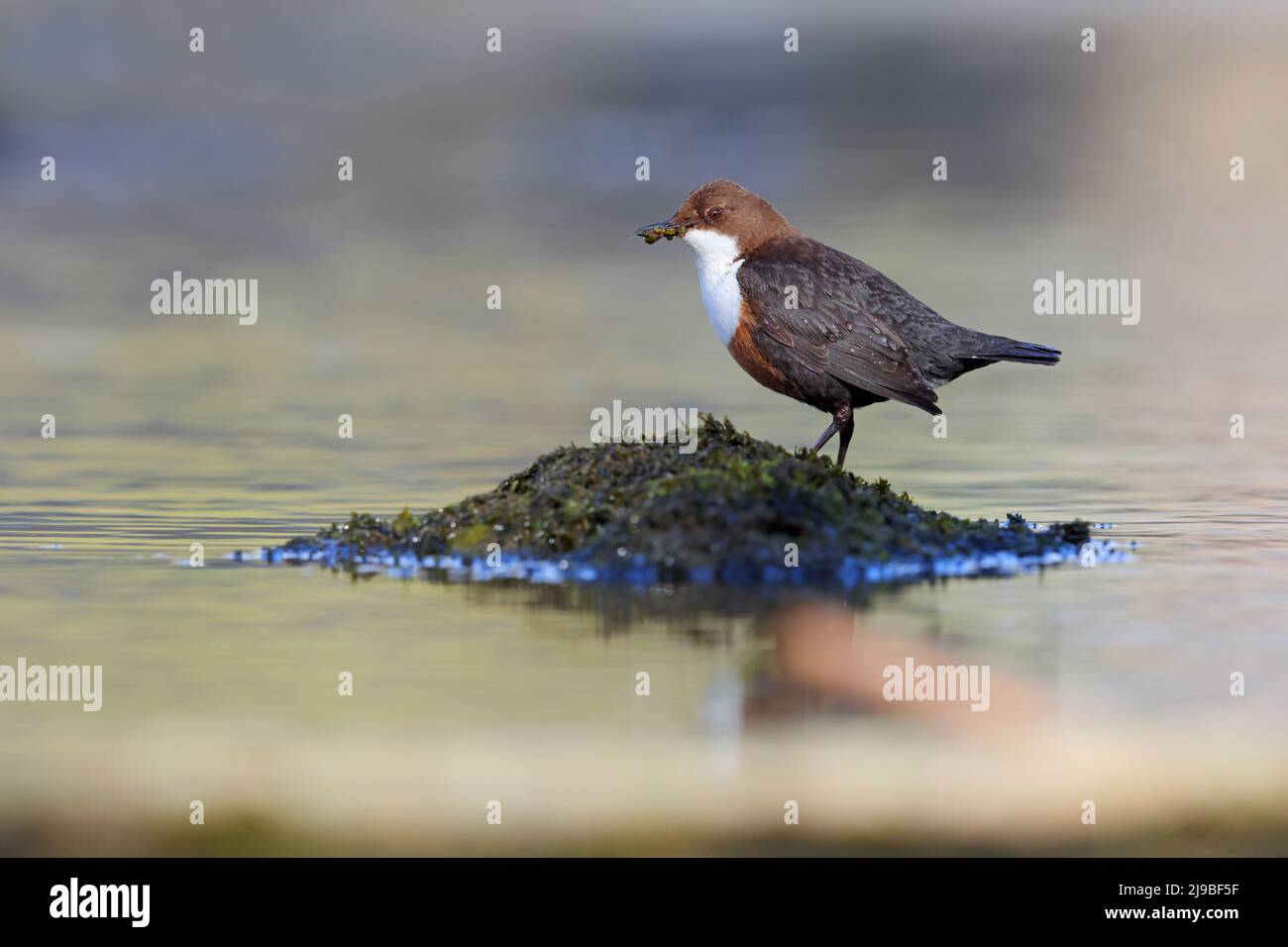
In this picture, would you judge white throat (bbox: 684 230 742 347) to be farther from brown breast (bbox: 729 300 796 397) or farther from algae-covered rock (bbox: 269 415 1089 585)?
algae-covered rock (bbox: 269 415 1089 585)

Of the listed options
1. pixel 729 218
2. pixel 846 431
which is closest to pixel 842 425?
pixel 846 431

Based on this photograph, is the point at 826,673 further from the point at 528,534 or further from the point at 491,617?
the point at 528,534

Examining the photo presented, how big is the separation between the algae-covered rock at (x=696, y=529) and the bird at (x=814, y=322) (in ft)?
3.26

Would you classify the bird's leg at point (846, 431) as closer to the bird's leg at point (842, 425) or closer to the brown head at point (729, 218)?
the bird's leg at point (842, 425)

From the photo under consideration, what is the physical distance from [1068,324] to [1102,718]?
13.8 metres

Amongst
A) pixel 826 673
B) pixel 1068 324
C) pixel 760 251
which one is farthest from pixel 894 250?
pixel 826 673

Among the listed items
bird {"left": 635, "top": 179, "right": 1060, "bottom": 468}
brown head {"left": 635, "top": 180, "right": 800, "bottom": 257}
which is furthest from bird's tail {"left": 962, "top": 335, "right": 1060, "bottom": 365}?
brown head {"left": 635, "top": 180, "right": 800, "bottom": 257}

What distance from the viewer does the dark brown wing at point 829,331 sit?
1111 centimetres

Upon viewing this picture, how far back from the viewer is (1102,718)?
7.20 meters

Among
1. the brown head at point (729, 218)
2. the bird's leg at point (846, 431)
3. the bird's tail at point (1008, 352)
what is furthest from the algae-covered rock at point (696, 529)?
the brown head at point (729, 218)

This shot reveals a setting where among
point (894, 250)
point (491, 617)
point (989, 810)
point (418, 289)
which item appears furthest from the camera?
point (894, 250)

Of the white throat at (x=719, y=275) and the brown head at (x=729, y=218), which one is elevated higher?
the brown head at (x=729, y=218)

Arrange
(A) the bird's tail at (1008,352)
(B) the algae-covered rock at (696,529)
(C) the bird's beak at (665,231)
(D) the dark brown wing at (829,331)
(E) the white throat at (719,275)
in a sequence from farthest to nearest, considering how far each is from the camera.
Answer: (C) the bird's beak at (665,231), (A) the bird's tail at (1008,352), (E) the white throat at (719,275), (D) the dark brown wing at (829,331), (B) the algae-covered rock at (696,529)

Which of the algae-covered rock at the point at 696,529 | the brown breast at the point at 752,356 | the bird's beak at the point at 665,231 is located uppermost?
the bird's beak at the point at 665,231
